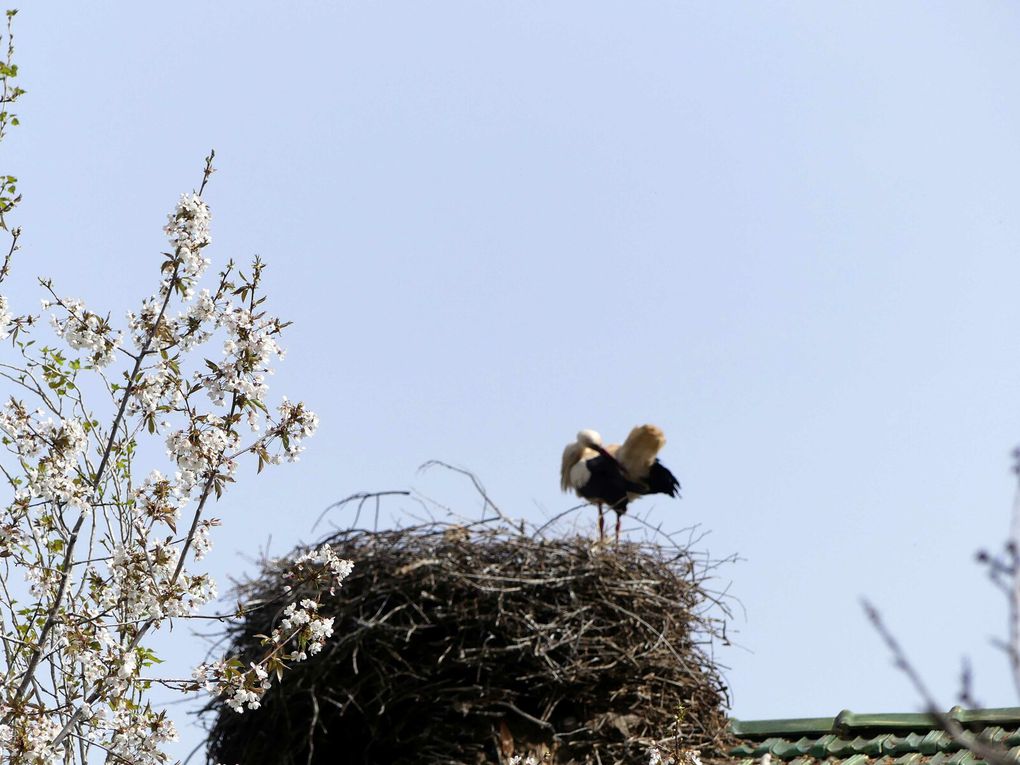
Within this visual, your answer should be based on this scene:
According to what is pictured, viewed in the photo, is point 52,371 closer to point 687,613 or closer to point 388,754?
point 388,754

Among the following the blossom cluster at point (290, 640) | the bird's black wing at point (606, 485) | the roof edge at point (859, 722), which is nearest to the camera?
the blossom cluster at point (290, 640)

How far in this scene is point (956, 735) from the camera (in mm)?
1885

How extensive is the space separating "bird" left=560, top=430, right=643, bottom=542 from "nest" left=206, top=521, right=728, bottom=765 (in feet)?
7.69

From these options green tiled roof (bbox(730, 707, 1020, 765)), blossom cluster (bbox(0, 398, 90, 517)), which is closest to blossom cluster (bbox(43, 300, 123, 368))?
blossom cluster (bbox(0, 398, 90, 517))

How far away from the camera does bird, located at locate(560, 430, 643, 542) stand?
8664 millimetres

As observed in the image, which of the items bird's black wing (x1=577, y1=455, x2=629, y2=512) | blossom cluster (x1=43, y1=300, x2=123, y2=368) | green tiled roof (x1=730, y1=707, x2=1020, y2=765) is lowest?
green tiled roof (x1=730, y1=707, x2=1020, y2=765)

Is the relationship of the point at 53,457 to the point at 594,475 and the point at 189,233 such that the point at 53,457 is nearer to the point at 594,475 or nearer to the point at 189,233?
the point at 189,233

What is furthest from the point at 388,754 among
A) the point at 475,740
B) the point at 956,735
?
the point at 956,735

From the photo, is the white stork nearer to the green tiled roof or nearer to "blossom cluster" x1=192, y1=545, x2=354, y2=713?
the green tiled roof

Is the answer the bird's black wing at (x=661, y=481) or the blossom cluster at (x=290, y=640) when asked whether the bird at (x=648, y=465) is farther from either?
the blossom cluster at (x=290, y=640)

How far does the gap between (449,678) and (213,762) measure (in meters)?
1.17

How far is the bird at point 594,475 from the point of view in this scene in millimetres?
8664

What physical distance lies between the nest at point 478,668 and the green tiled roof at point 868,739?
1.24 ft

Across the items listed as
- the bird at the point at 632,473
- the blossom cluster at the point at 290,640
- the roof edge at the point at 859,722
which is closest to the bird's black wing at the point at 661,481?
the bird at the point at 632,473
